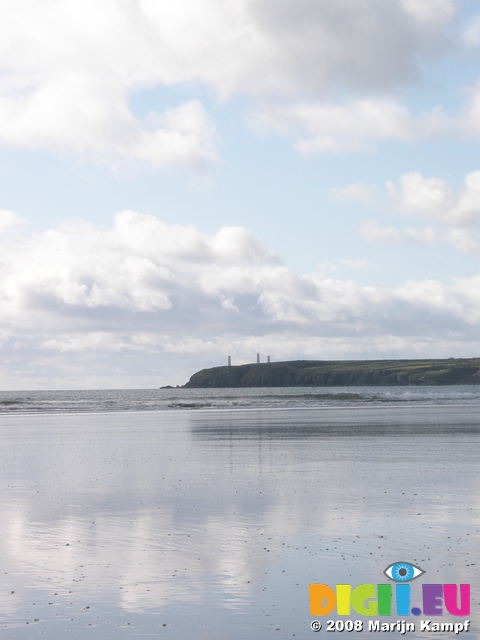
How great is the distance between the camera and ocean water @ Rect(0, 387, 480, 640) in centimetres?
1012

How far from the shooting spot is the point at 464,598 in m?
10.4

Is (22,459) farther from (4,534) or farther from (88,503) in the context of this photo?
(4,534)

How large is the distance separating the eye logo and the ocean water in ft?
0.55

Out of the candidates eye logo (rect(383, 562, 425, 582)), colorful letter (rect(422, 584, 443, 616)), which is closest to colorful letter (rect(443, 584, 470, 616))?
colorful letter (rect(422, 584, 443, 616))

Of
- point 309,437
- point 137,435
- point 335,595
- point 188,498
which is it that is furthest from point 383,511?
point 137,435

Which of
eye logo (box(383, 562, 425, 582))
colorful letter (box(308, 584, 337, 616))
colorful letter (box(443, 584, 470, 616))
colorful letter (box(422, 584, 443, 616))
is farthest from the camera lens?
eye logo (box(383, 562, 425, 582))

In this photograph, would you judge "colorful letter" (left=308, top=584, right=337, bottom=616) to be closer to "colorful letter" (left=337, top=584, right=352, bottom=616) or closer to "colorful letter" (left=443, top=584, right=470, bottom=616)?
"colorful letter" (left=337, top=584, right=352, bottom=616)

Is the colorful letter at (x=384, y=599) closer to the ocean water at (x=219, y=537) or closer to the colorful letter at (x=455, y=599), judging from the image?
the ocean water at (x=219, y=537)

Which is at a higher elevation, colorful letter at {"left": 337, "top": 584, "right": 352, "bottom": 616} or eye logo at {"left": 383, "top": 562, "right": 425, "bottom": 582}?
eye logo at {"left": 383, "top": 562, "right": 425, "bottom": 582}

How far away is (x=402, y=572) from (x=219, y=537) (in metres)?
4.20

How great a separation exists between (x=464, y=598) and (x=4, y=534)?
9.44 metres

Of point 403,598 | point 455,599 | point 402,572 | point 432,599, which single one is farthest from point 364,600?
point 402,572

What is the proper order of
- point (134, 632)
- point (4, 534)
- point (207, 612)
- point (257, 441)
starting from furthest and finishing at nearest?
point (257, 441) < point (4, 534) < point (207, 612) < point (134, 632)

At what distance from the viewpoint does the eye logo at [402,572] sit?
11.5 m
